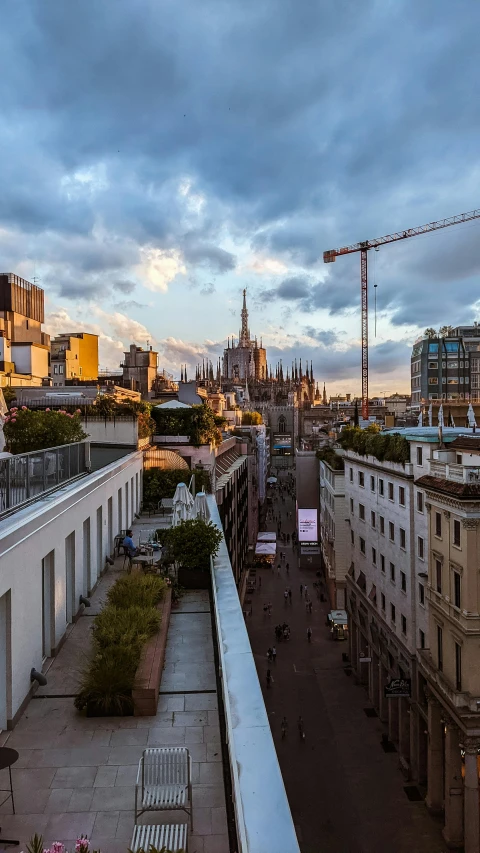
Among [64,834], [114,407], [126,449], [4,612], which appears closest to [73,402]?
[114,407]

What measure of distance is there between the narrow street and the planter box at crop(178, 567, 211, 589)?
1447 centimetres

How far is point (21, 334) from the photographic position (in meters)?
72.1

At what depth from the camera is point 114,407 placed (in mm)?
29516

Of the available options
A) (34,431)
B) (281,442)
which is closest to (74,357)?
(34,431)

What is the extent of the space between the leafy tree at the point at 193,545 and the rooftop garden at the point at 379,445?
19140mm

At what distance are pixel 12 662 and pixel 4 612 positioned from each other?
2.22 ft

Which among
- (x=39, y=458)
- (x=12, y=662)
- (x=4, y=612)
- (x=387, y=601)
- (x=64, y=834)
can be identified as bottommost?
(x=387, y=601)

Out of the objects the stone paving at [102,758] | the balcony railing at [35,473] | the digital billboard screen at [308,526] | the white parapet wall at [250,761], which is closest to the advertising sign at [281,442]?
the digital billboard screen at [308,526]

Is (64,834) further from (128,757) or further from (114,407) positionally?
(114,407)

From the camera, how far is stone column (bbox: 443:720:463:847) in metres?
22.1

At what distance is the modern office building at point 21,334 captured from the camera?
5709 centimetres

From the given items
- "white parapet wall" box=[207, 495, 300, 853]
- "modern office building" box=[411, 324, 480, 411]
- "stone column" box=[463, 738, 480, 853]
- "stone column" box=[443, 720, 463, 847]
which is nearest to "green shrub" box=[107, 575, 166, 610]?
"white parapet wall" box=[207, 495, 300, 853]

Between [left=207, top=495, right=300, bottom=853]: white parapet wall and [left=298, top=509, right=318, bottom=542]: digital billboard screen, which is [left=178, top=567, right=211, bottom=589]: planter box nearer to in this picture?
[left=207, top=495, right=300, bottom=853]: white parapet wall

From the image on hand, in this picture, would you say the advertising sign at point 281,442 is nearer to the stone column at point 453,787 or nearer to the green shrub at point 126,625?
the stone column at point 453,787
